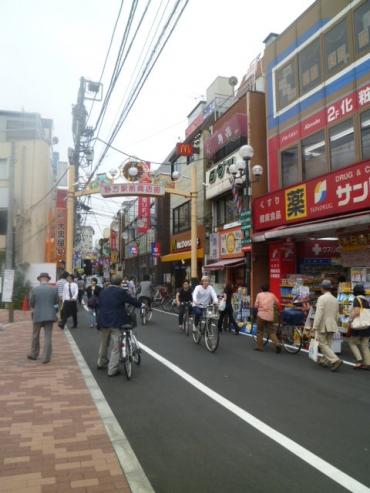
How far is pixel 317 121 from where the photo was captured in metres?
14.8

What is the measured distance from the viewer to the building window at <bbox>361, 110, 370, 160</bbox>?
12594 millimetres

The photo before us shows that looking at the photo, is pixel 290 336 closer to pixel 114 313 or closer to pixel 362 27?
pixel 114 313

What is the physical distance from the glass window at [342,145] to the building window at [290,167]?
1.97 m

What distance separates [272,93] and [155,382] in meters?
13.9

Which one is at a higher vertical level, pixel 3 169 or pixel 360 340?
pixel 3 169

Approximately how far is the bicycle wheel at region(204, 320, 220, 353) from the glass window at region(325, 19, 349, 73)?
9.22 metres

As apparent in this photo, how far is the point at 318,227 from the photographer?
1252 centimetres

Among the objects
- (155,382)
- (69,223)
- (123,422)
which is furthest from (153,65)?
(69,223)

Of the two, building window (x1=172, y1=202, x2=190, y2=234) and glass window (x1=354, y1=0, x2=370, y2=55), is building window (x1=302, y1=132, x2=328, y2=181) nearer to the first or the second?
glass window (x1=354, y1=0, x2=370, y2=55)

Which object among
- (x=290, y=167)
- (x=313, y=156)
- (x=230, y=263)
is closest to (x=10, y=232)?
(x=230, y=263)

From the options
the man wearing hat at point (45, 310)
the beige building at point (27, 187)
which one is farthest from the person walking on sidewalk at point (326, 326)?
the beige building at point (27, 187)

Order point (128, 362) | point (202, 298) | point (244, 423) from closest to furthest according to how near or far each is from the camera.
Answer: point (244, 423) < point (128, 362) < point (202, 298)

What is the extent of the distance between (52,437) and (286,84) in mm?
15581

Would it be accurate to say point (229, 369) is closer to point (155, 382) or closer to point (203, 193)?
point (155, 382)
